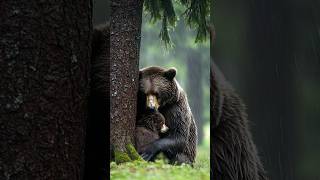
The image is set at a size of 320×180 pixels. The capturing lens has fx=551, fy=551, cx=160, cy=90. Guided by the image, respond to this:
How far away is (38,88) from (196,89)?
1804 millimetres

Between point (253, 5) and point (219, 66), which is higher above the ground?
point (253, 5)

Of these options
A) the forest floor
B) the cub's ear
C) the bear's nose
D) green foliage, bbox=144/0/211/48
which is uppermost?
green foliage, bbox=144/0/211/48

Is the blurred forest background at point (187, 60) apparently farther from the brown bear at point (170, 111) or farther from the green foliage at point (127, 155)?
the green foliage at point (127, 155)

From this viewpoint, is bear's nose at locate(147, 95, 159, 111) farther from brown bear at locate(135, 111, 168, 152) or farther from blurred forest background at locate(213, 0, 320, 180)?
blurred forest background at locate(213, 0, 320, 180)

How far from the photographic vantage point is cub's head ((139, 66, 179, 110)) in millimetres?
3877

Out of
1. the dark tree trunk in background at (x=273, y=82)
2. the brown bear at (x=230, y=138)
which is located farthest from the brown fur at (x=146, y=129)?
the dark tree trunk in background at (x=273, y=82)

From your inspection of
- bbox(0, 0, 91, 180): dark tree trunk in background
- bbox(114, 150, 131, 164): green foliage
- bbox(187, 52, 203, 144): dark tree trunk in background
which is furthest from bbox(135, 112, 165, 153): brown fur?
bbox(0, 0, 91, 180): dark tree trunk in background

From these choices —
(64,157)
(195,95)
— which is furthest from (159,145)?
(64,157)

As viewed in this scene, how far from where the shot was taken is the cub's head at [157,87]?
3877 mm

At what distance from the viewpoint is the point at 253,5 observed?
166 inches

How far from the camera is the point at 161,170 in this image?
3793mm

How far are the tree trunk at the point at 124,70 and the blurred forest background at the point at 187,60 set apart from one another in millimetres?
67

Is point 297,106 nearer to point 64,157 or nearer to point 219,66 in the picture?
point 219,66

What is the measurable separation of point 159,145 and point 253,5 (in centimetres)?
131
